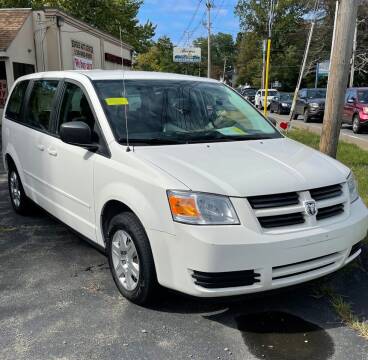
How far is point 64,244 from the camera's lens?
5.03 metres

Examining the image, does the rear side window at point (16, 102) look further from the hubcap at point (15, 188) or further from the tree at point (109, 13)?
the tree at point (109, 13)

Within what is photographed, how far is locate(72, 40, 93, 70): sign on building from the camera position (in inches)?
1000

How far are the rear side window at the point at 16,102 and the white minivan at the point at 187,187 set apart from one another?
908 mm

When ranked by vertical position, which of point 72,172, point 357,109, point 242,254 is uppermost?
point 72,172

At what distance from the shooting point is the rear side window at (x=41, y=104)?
16.0 feet

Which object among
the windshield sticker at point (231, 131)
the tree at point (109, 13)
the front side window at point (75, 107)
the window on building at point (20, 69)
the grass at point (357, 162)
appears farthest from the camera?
the tree at point (109, 13)

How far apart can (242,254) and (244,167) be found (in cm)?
70

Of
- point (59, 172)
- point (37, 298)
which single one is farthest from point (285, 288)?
point (59, 172)

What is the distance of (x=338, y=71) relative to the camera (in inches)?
228

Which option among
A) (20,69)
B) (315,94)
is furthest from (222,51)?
(20,69)

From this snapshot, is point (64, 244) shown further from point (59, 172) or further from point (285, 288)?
point (285, 288)

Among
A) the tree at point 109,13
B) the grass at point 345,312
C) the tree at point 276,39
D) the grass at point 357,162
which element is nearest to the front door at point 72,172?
the grass at point 345,312

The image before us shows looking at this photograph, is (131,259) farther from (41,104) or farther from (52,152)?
(41,104)

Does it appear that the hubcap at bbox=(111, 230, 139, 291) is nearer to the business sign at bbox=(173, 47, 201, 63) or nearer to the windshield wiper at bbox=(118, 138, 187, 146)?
the windshield wiper at bbox=(118, 138, 187, 146)
